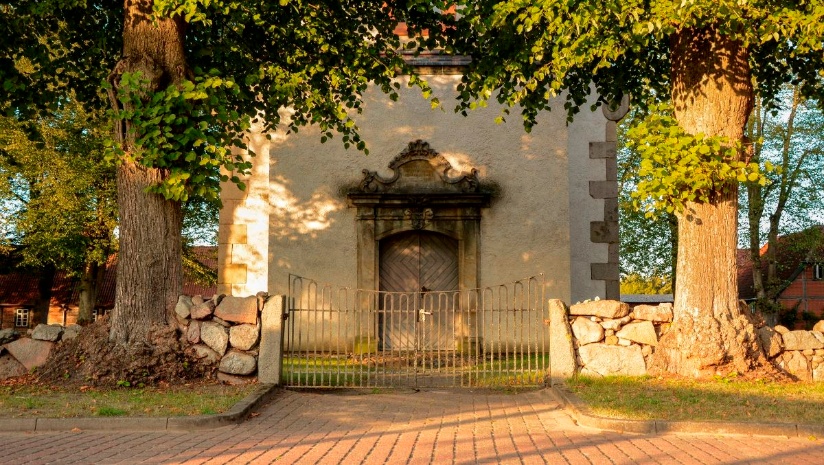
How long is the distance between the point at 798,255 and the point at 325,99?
29621 mm

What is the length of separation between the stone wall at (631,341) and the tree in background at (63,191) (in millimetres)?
17141

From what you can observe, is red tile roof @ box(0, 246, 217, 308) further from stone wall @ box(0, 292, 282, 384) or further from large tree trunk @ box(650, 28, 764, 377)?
large tree trunk @ box(650, 28, 764, 377)

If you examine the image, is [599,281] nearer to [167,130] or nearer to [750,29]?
[750,29]

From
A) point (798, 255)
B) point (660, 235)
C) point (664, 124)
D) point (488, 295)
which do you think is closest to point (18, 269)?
point (488, 295)

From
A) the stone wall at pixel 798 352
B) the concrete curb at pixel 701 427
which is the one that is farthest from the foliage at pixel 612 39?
the concrete curb at pixel 701 427

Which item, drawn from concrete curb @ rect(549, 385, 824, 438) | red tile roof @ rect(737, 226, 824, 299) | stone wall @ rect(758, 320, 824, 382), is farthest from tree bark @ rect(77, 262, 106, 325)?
concrete curb @ rect(549, 385, 824, 438)

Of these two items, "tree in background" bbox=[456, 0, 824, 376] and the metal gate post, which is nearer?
"tree in background" bbox=[456, 0, 824, 376]

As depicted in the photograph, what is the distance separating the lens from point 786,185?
29016 mm

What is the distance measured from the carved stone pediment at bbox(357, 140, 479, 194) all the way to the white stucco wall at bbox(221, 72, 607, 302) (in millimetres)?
219

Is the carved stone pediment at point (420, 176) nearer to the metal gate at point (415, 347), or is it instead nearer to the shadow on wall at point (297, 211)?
the shadow on wall at point (297, 211)

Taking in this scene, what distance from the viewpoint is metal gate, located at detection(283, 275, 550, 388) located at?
1163cm

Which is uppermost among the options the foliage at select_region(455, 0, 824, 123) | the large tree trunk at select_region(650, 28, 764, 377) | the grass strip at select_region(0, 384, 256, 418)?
the foliage at select_region(455, 0, 824, 123)

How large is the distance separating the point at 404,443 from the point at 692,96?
6766 mm

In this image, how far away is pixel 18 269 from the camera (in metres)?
30.9
